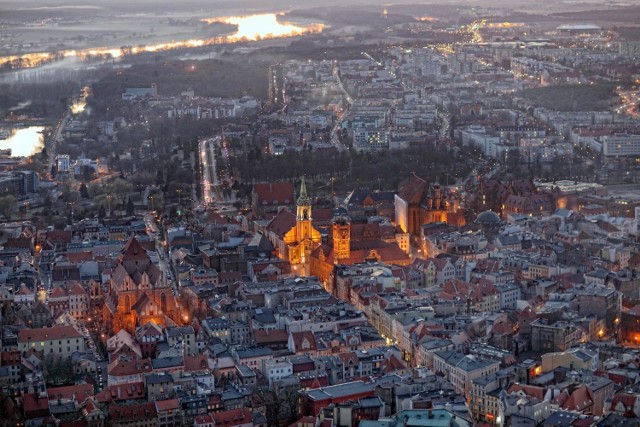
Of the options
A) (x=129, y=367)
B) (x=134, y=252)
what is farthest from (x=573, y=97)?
(x=129, y=367)

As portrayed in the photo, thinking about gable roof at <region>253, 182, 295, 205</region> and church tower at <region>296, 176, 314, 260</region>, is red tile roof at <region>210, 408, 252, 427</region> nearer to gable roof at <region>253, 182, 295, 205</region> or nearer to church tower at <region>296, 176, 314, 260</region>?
church tower at <region>296, 176, 314, 260</region>

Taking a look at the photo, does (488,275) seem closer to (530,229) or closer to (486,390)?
(530,229)

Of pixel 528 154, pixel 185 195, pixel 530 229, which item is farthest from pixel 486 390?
pixel 528 154

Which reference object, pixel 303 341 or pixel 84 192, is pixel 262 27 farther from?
pixel 303 341

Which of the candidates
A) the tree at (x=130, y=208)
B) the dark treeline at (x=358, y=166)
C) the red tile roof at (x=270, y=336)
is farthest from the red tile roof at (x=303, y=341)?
the dark treeline at (x=358, y=166)

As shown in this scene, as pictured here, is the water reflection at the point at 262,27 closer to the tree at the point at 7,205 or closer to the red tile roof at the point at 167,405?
the tree at the point at 7,205

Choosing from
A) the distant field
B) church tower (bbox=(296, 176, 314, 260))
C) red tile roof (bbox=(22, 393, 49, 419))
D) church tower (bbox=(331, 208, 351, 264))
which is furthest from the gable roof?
the distant field

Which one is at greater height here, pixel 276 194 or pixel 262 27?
pixel 276 194
